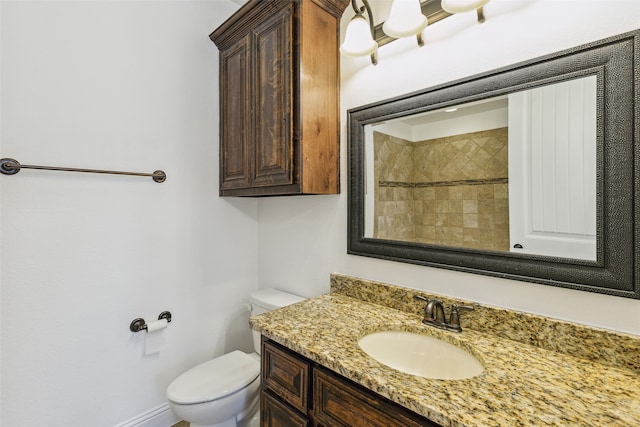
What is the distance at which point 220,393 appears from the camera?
1398mm

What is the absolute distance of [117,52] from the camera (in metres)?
1.57

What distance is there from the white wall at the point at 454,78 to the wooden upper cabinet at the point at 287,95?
11 centimetres

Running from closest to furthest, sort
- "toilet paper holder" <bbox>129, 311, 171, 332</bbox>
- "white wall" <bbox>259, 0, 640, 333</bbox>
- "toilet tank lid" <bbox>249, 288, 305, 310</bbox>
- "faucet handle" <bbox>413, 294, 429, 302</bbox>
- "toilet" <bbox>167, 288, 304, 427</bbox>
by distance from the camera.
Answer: "white wall" <bbox>259, 0, 640, 333</bbox>
"faucet handle" <bbox>413, 294, 429, 302</bbox>
"toilet" <bbox>167, 288, 304, 427</bbox>
"toilet paper holder" <bbox>129, 311, 171, 332</bbox>
"toilet tank lid" <bbox>249, 288, 305, 310</bbox>

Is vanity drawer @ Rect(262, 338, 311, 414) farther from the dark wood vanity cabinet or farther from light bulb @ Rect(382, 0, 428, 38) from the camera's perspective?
light bulb @ Rect(382, 0, 428, 38)

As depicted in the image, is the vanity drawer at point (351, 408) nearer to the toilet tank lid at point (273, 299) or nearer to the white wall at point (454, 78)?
the white wall at point (454, 78)

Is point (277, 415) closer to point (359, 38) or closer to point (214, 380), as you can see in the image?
point (214, 380)

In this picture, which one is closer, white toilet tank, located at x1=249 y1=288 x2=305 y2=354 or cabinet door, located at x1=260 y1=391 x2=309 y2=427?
cabinet door, located at x1=260 y1=391 x2=309 y2=427

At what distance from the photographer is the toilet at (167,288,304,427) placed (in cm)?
137

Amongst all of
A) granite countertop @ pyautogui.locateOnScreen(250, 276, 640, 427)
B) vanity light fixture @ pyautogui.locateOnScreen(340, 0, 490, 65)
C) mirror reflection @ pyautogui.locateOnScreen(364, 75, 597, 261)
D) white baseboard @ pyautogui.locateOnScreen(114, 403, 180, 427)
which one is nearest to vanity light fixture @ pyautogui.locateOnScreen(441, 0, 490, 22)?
vanity light fixture @ pyautogui.locateOnScreen(340, 0, 490, 65)

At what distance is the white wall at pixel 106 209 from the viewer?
4.35 feet

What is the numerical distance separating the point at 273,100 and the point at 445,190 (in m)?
0.93

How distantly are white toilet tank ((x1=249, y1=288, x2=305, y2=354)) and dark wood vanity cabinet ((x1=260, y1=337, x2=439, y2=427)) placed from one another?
1.86ft

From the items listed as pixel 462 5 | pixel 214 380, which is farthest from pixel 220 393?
pixel 462 5

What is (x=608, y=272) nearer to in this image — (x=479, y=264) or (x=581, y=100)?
(x=479, y=264)
